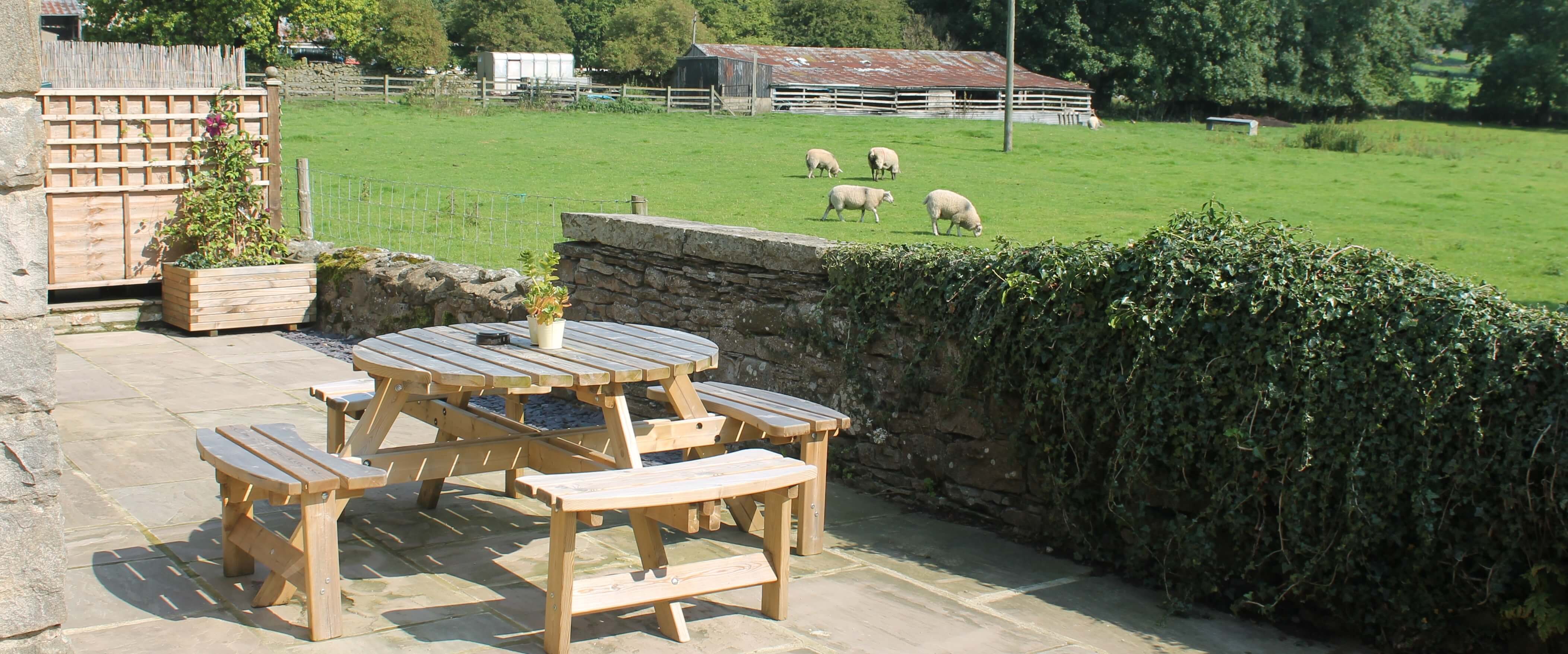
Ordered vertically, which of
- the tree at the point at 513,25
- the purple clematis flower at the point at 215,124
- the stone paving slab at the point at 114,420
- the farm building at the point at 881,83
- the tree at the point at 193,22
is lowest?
the stone paving slab at the point at 114,420

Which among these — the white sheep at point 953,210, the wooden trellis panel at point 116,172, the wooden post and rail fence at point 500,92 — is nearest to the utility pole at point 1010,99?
the wooden post and rail fence at point 500,92

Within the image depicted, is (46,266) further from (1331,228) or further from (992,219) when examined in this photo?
(1331,228)

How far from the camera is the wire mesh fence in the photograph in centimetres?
1146

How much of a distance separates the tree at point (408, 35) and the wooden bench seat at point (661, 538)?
189 ft

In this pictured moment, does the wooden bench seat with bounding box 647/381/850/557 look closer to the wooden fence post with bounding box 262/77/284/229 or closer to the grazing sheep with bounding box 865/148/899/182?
the wooden fence post with bounding box 262/77/284/229

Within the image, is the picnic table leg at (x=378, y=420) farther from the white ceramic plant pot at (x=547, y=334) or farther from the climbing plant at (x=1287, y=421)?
the climbing plant at (x=1287, y=421)

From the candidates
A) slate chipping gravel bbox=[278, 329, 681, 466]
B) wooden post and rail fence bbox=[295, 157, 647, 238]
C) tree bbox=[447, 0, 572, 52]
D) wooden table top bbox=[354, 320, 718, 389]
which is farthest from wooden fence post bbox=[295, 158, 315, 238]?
tree bbox=[447, 0, 572, 52]

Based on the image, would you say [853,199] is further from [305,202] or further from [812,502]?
[812,502]

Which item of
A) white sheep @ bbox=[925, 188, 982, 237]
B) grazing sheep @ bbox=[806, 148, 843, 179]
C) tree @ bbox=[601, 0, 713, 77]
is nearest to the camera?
white sheep @ bbox=[925, 188, 982, 237]

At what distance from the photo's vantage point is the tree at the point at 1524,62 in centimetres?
5753

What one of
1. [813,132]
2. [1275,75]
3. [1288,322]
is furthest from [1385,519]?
[1275,75]

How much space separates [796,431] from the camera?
4.67 meters

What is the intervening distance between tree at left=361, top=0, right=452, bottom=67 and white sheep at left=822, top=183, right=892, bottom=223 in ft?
149

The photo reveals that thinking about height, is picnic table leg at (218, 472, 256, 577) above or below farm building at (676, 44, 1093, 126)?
below
